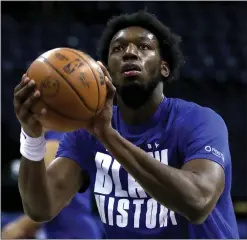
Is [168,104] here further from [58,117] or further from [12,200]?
[12,200]

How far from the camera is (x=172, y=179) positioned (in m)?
2.54

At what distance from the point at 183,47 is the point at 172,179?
6539mm

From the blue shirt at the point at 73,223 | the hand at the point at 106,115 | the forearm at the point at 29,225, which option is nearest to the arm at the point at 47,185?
the hand at the point at 106,115

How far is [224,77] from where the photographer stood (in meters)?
8.50

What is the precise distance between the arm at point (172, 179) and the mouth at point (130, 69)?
1.97 ft

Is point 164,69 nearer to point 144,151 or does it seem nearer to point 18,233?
point 144,151

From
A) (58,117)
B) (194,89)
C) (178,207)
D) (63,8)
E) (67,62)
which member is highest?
(63,8)

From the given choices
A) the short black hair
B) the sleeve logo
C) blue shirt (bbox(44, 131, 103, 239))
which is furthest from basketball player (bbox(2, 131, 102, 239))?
the sleeve logo

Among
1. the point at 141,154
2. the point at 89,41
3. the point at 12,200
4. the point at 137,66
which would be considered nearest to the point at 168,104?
the point at 137,66

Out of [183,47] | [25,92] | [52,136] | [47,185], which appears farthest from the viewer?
[183,47]

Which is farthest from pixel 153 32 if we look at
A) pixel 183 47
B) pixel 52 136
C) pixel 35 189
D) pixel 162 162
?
pixel 183 47

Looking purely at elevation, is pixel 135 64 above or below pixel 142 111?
above

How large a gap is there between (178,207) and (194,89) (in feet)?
19.3

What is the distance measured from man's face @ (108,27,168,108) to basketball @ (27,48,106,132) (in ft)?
1.64
